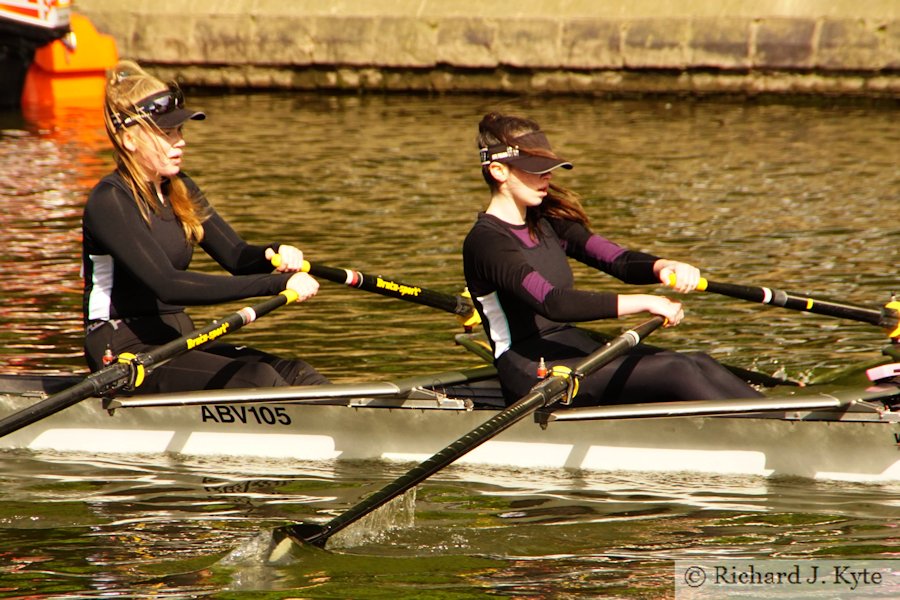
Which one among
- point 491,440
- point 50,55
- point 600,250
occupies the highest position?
point 50,55

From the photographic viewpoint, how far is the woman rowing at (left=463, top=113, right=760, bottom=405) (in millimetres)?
6797

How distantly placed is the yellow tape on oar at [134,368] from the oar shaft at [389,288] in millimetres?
1248

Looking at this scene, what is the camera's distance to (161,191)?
7.52m

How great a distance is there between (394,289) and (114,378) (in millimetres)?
1897

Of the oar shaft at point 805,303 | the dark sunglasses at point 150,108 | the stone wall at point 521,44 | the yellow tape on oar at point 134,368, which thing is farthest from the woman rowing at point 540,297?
the stone wall at point 521,44

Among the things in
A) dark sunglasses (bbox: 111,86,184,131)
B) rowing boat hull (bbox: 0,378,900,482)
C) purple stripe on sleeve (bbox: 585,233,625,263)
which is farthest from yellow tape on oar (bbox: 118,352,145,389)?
purple stripe on sleeve (bbox: 585,233,625,263)

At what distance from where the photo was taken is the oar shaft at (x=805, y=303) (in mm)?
7598

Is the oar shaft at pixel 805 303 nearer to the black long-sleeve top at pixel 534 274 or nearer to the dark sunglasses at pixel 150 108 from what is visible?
the black long-sleeve top at pixel 534 274

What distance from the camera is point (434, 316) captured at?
1072 cm

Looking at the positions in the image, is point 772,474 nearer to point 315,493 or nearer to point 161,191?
point 315,493

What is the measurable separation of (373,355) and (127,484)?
2.50 metres

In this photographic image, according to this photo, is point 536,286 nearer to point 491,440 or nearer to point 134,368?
point 491,440

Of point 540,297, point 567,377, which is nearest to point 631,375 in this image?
point 567,377

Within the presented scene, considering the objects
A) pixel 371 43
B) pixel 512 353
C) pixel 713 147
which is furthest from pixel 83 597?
pixel 371 43
